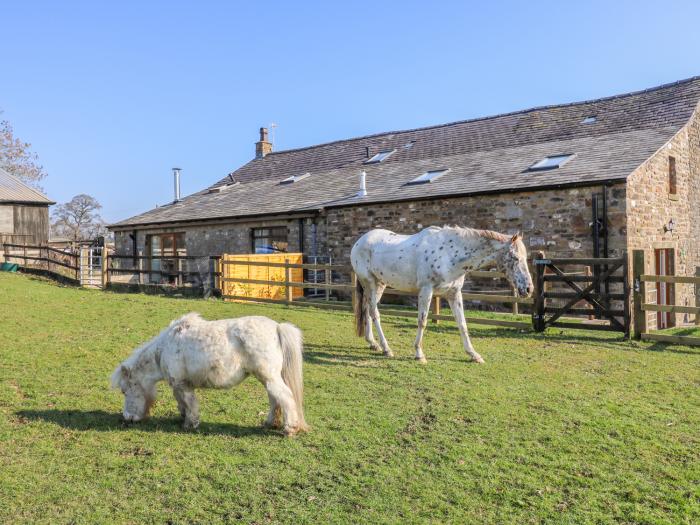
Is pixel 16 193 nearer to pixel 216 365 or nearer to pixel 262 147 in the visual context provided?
pixel 262 147

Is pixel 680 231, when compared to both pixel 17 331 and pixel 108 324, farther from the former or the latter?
pixel 17 331

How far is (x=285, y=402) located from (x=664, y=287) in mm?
13402

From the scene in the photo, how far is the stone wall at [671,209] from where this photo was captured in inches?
513

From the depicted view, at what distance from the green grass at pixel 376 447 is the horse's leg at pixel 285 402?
0.12 m

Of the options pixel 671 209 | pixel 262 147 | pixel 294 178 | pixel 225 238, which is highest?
pixel 262 147

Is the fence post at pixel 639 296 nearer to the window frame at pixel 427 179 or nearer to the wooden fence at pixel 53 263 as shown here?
the window frame at pixel 427 179

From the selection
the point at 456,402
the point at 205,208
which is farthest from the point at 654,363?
the point at 205,208

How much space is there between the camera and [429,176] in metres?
17.8

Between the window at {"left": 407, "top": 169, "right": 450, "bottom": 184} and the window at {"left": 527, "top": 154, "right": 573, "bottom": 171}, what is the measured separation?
3.14 meters

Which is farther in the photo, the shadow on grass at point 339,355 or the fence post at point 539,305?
the fence post at point 539,305

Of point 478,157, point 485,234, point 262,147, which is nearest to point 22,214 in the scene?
point 262,147

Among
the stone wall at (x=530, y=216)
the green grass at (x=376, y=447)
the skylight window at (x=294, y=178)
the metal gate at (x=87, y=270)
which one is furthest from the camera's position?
the skylight window at (x=294, y=178)

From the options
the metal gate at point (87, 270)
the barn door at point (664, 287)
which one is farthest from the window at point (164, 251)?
the barn door at point (664, 287)

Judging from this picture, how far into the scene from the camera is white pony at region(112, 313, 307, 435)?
463 cm
